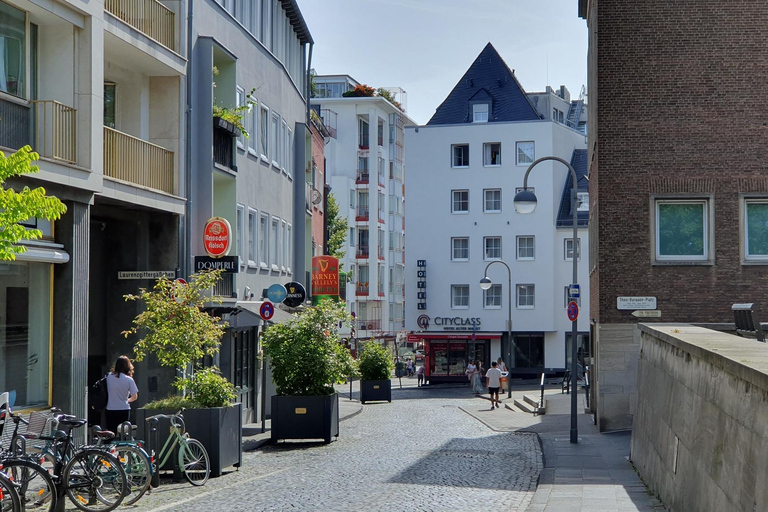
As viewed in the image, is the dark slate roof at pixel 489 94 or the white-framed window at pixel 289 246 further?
the dark slate roof at pixel 489 94

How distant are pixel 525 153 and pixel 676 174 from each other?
150 feet

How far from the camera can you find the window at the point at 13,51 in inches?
679

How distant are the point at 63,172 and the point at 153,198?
17.0 feet

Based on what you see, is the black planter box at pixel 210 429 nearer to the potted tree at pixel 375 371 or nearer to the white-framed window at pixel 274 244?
the white-framed window at pixel 274 244

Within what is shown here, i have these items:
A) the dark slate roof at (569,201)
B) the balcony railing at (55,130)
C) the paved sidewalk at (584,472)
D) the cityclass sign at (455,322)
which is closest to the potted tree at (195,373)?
the balcony railing at (55,130)

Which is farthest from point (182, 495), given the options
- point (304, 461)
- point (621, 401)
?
point (621, 401)

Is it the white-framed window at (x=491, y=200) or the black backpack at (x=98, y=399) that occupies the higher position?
Answer: the white-framed window at (x=491, y=200)

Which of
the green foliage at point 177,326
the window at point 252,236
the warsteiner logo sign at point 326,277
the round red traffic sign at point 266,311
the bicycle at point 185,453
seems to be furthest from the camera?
the warsteiner logo sign at point 326,277

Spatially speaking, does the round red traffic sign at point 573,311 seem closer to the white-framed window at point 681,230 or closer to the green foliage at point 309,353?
the white-framed window at point 681,230

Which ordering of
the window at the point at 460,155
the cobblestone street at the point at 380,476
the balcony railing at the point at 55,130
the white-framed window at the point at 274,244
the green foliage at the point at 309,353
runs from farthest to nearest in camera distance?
the window at the point at 460,155 < the white-framed window at the point at 274,244 < the green foliage at the point at 309,353 < the balcony railing at the point at 55,130 < the cobblestone street at the point at 380,476

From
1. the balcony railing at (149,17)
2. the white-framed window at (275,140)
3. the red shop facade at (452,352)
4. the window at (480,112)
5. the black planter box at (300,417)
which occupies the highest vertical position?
the window at (480,112)

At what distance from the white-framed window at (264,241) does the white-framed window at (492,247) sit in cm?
3900

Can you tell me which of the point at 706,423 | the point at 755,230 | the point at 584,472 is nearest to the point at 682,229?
the point at 755,230

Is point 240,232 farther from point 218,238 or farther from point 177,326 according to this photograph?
point 177,326
